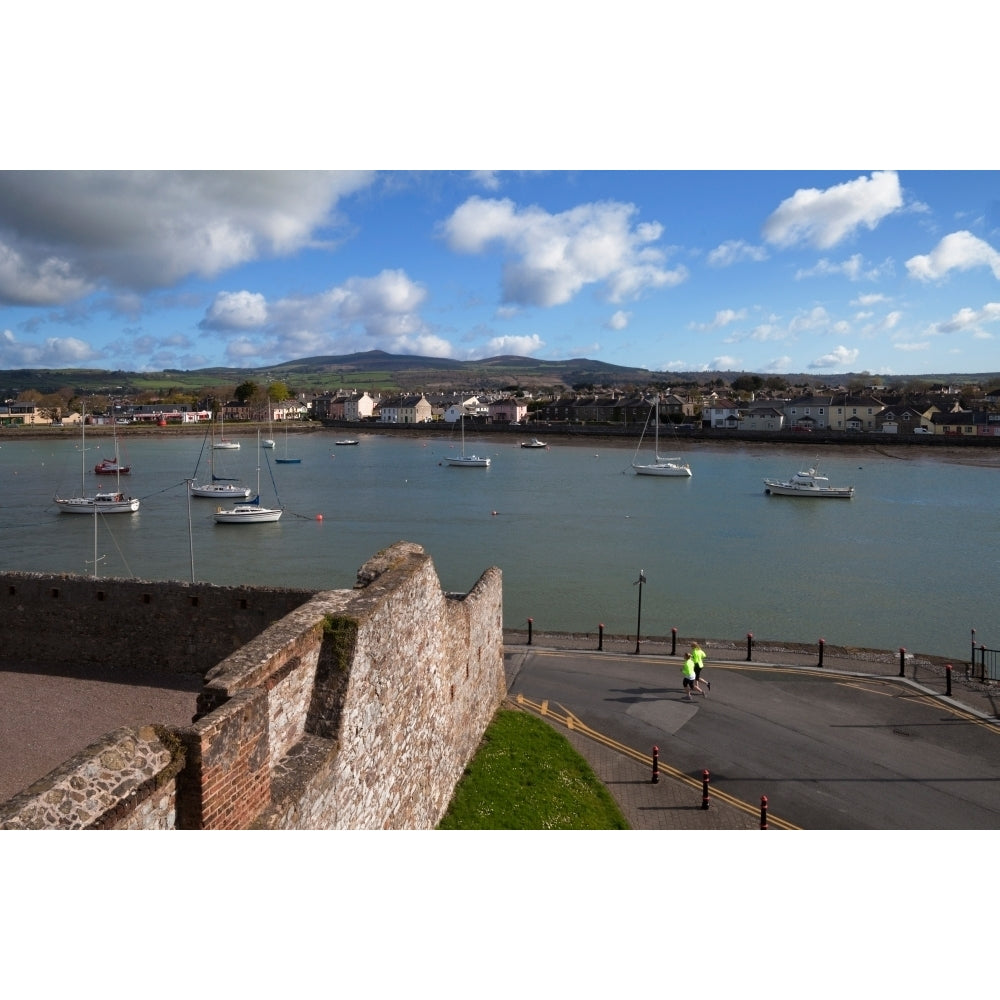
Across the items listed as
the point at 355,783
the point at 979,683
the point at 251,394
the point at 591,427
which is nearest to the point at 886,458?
the point at 591,427

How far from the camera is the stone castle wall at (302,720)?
3996 mm

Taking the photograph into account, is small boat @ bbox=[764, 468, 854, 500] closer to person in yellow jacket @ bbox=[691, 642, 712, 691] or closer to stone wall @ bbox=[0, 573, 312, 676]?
person in yellow jacket @ bbox=[691, 642, 712, 691]

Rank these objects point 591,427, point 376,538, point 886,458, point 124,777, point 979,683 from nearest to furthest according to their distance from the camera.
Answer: point 124,777, point 979,683, point 376,538, point 886,458, point 591,427

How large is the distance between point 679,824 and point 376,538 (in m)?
27.0

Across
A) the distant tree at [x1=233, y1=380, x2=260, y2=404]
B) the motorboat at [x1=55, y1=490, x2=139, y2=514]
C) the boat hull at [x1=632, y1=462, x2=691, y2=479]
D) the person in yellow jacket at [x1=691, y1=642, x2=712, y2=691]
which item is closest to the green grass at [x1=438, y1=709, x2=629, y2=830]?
the person in yellow jacket at [x1=691, y1=642, x2=712, y2=691]

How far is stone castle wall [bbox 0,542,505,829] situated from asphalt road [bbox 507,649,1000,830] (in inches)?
120

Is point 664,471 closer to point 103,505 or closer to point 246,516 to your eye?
point 246,516

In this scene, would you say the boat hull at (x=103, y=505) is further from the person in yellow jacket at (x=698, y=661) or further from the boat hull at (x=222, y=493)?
the person in yellow jacket at (x=698, y=661)

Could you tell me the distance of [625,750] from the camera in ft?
35.9

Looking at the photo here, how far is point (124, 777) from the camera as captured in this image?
3908 millimetres

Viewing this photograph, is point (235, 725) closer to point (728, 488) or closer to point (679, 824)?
point (679, 824)

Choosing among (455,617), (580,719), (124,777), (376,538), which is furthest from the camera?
(376,538)

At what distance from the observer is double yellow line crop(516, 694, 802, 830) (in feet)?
30.4

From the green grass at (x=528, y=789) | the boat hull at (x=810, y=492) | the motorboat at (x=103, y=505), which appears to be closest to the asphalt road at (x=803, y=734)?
the green grass at (x=528, y=789)
